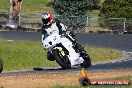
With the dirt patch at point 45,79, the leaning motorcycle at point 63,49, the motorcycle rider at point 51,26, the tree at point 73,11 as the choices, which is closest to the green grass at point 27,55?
the leaning motorcycle at point 63,49

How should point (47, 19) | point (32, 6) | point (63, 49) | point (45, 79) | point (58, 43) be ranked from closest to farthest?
point (45, 79) → point (47, 19) → point (58, 43) → point (63, 49) → point (32, 6)

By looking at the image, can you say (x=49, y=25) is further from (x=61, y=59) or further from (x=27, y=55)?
(x=27, y=55)

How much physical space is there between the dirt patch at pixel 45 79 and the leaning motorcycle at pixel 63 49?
7.92ft

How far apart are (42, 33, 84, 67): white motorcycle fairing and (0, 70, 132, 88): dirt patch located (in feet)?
8.06

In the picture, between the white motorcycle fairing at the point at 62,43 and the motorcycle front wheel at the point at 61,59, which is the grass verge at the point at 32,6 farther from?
the motorcycle front wheel at the point at 61,59

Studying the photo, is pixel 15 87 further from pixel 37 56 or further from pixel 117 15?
pixel 117 15

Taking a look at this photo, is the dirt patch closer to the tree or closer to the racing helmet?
the racing helmet

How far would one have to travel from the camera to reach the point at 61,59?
17562 millimetres

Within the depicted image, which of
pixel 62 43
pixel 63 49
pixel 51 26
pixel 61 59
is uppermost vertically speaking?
pixel 51 26

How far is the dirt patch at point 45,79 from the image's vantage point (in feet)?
43.7

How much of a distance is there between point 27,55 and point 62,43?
6225 millimetres

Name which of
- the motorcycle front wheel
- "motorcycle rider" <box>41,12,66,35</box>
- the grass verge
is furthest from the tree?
"motorcycle rider" <box>41,12,66,35</box>

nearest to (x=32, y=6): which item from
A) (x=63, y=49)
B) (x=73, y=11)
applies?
(x=73, y=11)

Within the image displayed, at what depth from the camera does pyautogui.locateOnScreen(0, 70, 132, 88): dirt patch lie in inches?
525
